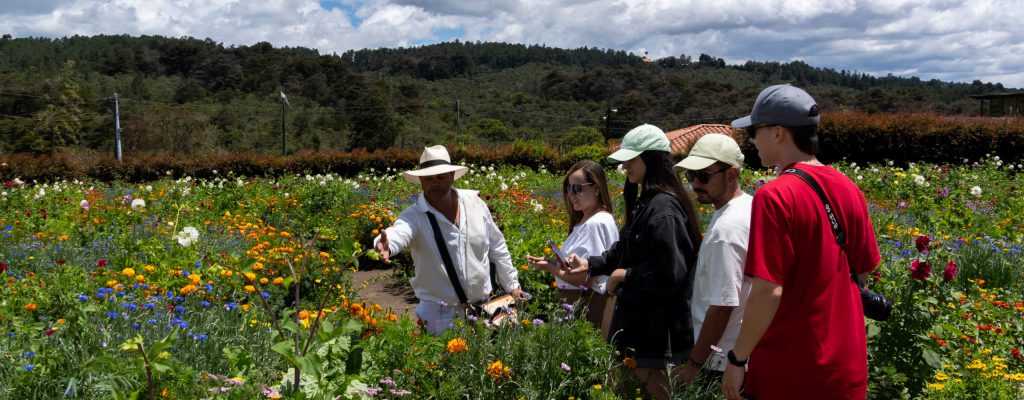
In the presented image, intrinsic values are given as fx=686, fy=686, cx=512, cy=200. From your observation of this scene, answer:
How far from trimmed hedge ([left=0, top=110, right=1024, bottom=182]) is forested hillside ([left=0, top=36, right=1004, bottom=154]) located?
8.76 meters

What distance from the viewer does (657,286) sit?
254cm

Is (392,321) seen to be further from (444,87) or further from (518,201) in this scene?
(444,87)

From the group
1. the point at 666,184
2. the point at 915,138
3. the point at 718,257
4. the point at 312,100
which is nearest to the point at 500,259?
the point at 666,184

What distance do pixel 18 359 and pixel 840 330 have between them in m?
2.71

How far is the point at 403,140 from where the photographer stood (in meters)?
49.6

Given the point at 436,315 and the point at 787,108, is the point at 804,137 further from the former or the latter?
the point at 436,315

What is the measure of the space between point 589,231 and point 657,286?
887 mm

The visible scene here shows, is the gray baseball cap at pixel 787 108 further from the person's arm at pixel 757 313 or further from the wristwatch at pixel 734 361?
the wristwatch at pixel 734 361

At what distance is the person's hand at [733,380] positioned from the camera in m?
1.99

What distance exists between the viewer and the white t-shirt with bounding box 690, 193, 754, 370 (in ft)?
7.50

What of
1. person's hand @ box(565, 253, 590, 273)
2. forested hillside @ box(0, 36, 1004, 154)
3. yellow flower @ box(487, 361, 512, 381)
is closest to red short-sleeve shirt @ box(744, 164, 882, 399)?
yellow flower @ box(487, 361, 512, 381)

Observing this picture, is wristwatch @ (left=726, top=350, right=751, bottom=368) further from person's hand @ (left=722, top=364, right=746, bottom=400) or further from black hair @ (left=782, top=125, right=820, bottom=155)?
black hair @ (left=782, top=125, right=820, bottom=155)

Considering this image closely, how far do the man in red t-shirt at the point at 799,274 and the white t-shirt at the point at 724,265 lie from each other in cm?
26

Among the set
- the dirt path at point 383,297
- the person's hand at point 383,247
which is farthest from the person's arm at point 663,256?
the dirt path at point 383,297
